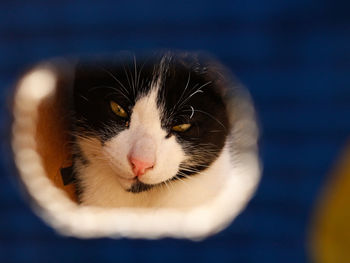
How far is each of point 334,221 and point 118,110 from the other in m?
0.37

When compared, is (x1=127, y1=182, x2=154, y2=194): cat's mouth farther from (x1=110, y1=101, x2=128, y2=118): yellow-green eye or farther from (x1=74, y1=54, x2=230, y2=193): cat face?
(x1=110, y1=101, x2=128, y2=118): yellow-green eye

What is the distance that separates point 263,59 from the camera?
51 centimetres

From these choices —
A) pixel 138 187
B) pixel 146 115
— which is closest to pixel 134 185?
pixel 138 187

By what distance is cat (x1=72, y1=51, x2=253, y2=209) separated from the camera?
0.67 m

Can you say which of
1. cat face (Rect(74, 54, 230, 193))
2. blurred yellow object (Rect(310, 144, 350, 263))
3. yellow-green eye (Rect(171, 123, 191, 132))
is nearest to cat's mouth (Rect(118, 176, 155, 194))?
cat face (Rect(74, 54, 230, 193))

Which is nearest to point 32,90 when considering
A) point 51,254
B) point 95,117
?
point 95,117

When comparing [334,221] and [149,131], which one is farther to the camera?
[149,131]

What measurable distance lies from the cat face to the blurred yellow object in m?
0.22

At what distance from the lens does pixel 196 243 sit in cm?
57

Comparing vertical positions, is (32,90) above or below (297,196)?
above

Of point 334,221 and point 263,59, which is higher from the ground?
point 263,59

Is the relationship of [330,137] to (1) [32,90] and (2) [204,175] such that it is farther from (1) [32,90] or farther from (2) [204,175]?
(1) [32,90]

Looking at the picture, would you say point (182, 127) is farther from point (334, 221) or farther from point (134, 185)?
point (334, 221)

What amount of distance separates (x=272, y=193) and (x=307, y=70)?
148mm
